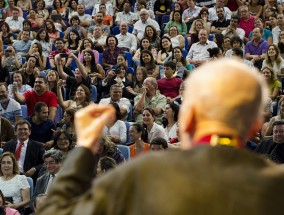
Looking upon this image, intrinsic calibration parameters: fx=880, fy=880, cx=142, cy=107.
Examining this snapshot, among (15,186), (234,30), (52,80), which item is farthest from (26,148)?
(234,30)

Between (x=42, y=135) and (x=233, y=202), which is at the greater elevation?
(x=233, y=202)

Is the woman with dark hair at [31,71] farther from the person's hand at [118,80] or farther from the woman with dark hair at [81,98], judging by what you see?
the woman with dark hair at [81,98]

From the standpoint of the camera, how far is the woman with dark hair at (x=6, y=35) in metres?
17.2

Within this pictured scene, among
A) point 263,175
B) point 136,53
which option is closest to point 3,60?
point 136,53

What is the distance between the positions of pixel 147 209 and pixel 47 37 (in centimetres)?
1495

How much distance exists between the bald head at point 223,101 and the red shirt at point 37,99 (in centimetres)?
1070

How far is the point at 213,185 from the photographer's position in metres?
1.86

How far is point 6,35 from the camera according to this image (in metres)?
17.3

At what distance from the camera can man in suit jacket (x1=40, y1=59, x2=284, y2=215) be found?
185 centimetres

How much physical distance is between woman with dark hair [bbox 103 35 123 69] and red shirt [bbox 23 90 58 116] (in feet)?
9.26

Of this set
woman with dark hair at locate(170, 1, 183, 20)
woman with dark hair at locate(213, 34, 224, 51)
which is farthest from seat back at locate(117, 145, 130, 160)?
woman with dark hair at locate(170, 1, 183, 20)

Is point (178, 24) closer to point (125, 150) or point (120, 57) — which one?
point (120, 57)

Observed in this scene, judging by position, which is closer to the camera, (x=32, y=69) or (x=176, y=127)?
(x=176, y=127)

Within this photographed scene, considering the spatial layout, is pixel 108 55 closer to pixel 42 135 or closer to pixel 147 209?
pixel 42 135
